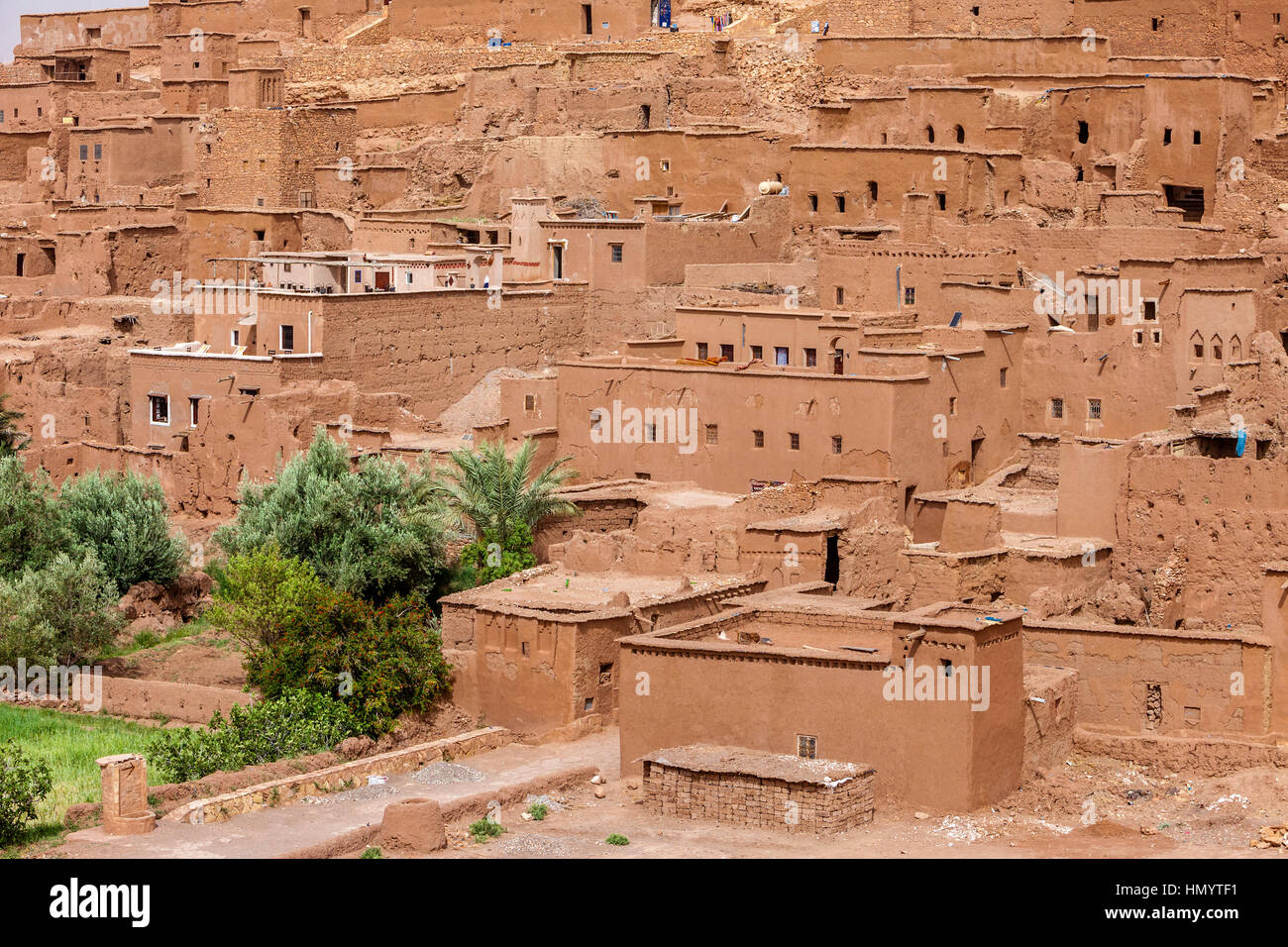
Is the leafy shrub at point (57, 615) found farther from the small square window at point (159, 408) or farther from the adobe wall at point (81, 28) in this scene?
the adobe wall at point (81, 28)

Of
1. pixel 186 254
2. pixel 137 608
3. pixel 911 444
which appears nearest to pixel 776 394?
pixel 911 444

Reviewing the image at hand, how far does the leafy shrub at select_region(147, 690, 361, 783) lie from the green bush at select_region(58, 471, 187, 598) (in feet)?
23.3

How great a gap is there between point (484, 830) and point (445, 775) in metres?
2.06

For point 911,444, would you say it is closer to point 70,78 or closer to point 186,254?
point 186,254

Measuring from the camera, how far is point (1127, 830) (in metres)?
23.0

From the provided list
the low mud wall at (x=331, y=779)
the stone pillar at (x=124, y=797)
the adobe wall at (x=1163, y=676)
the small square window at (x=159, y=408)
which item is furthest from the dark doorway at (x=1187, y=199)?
the stone pillar at (x=124, y=797)

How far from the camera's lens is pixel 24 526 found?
110 ft

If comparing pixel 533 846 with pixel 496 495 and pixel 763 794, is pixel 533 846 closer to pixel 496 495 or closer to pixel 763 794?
pixel 763 794

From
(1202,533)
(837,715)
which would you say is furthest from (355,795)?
(1202,533)

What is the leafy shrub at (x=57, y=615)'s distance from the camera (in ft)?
99.5

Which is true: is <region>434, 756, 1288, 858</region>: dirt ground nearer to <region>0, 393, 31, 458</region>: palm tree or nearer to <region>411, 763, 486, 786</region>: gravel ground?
<region>411, 763, 486, 786</region>: gravel ground

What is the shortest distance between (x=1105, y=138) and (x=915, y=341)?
6366mm

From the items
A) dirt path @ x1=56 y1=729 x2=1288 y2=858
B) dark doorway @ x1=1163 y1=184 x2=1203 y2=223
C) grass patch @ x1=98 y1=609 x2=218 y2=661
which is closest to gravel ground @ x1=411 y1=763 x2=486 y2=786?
dirt path @ x1=56 y1=729 x2=1288 y2=858
